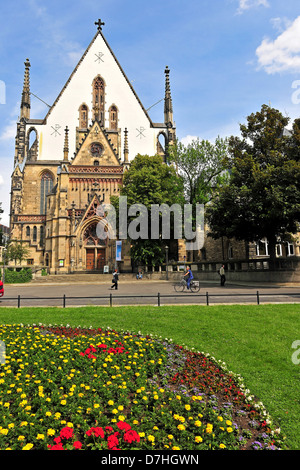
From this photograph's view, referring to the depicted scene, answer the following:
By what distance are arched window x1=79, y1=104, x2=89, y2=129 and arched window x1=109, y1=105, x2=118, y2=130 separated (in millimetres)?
4182

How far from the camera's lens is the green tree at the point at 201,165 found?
3569 cm

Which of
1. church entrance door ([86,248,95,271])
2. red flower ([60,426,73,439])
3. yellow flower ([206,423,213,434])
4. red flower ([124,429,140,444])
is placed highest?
church entrance door ([86,248,95,271])

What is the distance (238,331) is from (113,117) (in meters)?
53.7

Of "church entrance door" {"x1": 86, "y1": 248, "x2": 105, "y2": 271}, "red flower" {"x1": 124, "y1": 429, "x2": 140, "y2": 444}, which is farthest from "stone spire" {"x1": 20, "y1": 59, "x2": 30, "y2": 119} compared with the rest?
"red flower" {"x1": 124, "y1": 429, "x2": 140, "y2": 444}

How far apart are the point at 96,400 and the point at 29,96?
64110 mm

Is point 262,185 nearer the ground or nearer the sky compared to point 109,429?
nearer the sky

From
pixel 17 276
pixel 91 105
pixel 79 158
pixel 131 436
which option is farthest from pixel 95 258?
pixel 131 436

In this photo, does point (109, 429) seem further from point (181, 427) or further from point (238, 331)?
point (238, 331)

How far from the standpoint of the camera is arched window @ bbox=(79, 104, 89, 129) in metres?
54.9

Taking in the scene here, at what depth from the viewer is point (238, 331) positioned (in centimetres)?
910

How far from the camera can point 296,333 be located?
8688 mm

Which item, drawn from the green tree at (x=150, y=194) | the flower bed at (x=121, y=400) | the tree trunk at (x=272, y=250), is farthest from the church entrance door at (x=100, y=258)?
the flower bed at (x=121, y=400)

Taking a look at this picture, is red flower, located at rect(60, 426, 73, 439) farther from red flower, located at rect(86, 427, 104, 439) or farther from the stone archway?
the stone archway

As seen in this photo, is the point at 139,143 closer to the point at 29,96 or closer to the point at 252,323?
the point at 29,96
